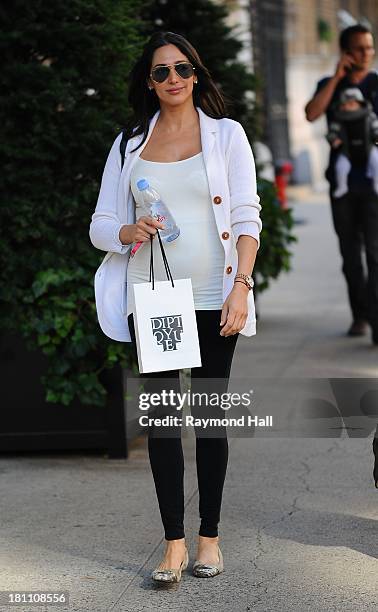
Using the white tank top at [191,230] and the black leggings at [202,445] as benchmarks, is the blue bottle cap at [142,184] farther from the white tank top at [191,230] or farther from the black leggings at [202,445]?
the black leggings at [202,445]

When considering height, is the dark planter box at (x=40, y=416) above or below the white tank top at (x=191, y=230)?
below

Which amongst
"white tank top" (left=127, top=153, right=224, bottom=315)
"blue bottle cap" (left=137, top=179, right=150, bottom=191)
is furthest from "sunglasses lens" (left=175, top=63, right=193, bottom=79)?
"blue bottle cap" (left=137, top=179, right=150, bottom=191)

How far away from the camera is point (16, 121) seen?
5.98 metres

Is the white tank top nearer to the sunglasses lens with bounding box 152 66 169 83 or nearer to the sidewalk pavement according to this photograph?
the sunglasses lens with bounding box 152 66 169 83

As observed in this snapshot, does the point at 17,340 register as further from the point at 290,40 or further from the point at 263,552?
the point at 290,40

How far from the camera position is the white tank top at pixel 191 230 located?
4.16m

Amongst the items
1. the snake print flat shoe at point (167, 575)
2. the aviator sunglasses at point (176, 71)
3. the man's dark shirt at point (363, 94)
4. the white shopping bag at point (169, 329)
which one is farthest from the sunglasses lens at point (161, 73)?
the man's dark shirt at point (363, 94)

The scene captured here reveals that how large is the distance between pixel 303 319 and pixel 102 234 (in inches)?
223

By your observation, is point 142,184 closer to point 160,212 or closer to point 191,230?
point 160,212

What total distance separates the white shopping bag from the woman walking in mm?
109

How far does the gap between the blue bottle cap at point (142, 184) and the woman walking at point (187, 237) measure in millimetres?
41

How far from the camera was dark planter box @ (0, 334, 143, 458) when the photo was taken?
5785 millimetres

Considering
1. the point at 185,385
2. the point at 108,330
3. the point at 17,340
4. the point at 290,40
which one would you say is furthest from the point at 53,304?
the point at 290,40

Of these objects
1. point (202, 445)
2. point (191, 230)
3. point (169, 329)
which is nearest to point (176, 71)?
point (191, 230)
